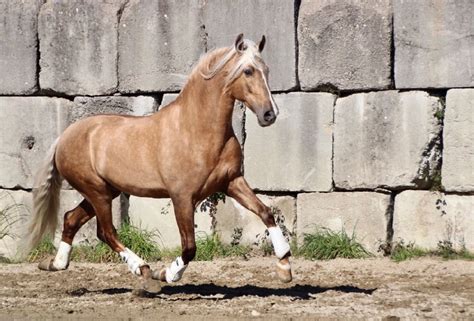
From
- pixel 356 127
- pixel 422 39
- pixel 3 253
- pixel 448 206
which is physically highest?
pixel 422 39

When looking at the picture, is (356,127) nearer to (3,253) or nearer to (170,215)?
(170,215)

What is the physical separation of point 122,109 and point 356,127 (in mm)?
2310

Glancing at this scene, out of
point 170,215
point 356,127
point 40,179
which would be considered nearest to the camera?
point 40,179

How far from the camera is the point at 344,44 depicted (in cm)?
999

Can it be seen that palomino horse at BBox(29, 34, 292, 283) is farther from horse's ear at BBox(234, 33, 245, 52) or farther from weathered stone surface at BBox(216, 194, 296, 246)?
weathered stone surface at BBox(216, 194, 296, 246)

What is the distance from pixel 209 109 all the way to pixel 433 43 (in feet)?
8.15

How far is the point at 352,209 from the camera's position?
10117mm

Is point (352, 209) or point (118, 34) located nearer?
point (352, 209)

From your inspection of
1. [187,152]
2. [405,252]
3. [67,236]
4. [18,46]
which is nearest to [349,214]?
[405,252]

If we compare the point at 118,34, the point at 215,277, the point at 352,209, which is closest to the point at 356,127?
the point at 352,209

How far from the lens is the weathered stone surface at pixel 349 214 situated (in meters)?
10.0

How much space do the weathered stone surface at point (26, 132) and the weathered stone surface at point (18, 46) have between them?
0.14 m

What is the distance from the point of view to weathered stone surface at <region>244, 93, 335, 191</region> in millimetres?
10188

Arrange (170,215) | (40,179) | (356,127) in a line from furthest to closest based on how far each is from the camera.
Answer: (170,215)
(356,127)
(40,179)
